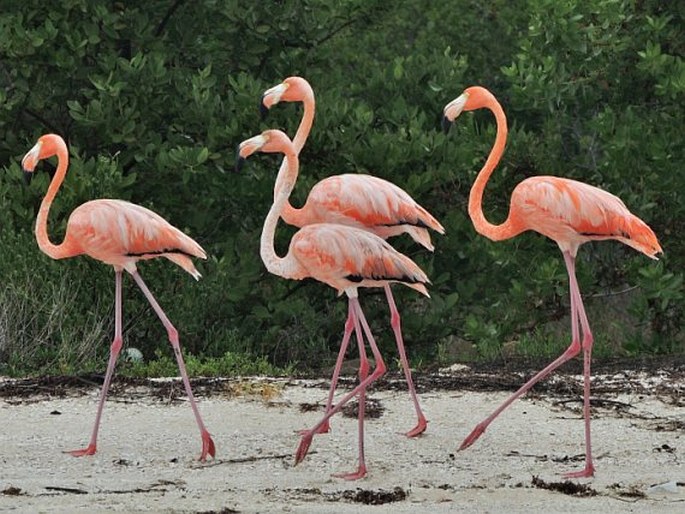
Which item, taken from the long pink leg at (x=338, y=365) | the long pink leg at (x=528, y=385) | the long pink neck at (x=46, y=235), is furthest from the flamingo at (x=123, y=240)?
the long pink leg at (x=528, y=385)

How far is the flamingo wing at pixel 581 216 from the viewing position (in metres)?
7.92

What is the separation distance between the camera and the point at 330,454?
26.4 feet

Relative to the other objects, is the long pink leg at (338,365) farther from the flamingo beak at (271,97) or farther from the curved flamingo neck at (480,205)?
the flamingo beak at (271,97)

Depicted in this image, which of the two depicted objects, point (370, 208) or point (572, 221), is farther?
point (370, 208)

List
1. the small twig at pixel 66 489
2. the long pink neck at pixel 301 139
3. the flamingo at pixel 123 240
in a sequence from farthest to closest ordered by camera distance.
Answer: the long pink neck at pixel 301 139
the flamingo at pixel 123 240
the small twig at pixel 66 489

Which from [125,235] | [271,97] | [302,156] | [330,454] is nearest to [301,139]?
[271,97]

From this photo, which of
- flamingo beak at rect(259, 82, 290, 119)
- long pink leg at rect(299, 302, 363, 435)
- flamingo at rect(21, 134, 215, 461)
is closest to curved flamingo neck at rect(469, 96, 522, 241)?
long pink leg at rect(299, 302, 363, 435)

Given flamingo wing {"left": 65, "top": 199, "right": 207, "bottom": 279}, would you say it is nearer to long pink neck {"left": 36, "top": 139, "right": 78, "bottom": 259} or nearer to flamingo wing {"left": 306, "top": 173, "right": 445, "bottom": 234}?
long pink neck {"left": 36, "top": 139, "right": 78, "bottom": 259}

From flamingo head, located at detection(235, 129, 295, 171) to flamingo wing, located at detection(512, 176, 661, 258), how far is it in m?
1.32

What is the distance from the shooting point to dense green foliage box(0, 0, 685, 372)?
1138 cm

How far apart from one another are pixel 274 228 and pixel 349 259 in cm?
59

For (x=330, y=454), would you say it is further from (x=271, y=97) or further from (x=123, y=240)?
A: (x=271, y=97)

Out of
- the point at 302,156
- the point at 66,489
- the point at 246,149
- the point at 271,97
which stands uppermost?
the point at 302,156

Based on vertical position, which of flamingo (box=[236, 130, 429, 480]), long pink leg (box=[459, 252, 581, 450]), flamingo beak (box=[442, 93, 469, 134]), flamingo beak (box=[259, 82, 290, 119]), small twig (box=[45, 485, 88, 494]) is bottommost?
small twig (box=[45, 485, 88, 494])
